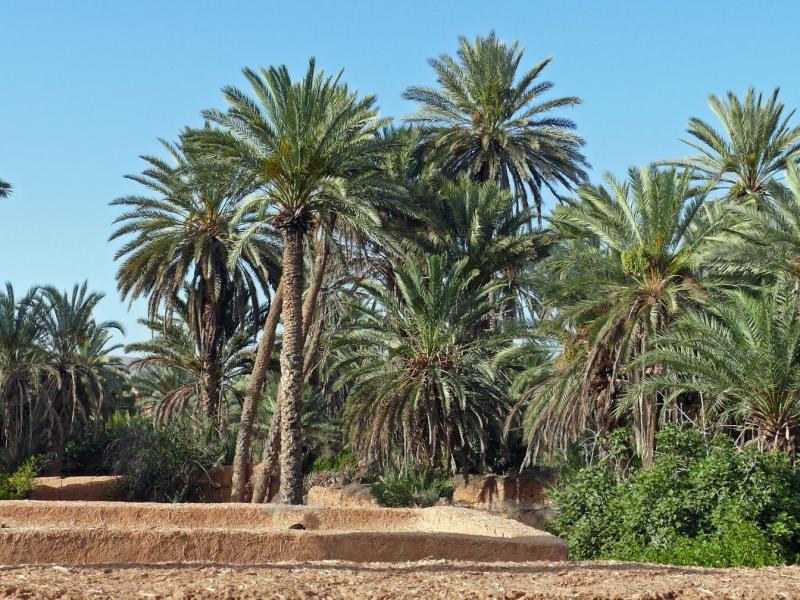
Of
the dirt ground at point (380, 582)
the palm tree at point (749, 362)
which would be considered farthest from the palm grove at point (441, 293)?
the dirt ground at point (380, 582)

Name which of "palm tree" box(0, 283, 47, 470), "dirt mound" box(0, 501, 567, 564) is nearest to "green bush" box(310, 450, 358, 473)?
"palm tree" box(0, 283, 47, 470)

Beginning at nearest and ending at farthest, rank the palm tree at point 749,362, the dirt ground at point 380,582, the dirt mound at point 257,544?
the dirt ground at point 380,582, the dirt mound at point 257,544, the palm tree at point 749,362

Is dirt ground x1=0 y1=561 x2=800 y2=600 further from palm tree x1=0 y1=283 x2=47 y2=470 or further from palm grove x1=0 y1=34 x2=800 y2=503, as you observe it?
palm tree x1=0 y1=283 x2=47 y2=470

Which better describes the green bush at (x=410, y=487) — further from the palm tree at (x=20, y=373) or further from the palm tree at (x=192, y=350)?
the palm tree at (x=20, y=373)

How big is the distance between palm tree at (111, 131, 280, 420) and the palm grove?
8 centimetres

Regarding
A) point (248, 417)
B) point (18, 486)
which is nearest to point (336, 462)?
point (248, 417)

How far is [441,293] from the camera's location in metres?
23.4

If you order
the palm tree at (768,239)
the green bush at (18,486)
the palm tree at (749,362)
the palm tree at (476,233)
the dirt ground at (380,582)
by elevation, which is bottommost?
the dirt ground at (380,582)

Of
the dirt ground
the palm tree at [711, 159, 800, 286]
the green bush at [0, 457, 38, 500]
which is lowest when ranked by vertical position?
the dirt ground

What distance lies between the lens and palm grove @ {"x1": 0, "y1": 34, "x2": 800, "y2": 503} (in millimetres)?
17750

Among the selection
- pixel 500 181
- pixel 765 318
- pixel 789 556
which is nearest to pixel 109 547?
pixel 789 556

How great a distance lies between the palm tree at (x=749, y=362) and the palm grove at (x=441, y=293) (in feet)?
0.15

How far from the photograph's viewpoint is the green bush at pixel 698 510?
1261 cm

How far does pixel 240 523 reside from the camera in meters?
14.1
